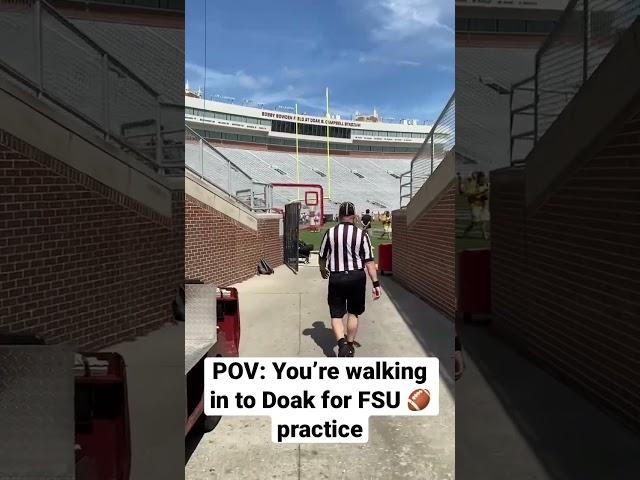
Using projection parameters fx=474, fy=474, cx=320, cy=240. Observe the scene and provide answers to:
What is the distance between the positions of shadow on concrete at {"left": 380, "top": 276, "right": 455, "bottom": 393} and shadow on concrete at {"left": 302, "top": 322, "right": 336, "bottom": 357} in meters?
0.61

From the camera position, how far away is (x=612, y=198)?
2.64 m

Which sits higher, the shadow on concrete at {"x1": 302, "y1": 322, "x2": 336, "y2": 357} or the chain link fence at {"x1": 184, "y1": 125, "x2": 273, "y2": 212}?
the chain link fence at {"x1": 184, "y1": 125, "x2": 273, "y2": 212}

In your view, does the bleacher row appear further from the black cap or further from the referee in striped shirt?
the referee in striped shirt

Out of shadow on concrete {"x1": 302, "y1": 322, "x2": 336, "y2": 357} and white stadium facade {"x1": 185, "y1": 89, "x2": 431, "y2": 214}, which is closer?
white stadium facade {"x1": 185, "y1": 89, "x2": 431, "y2": 214}

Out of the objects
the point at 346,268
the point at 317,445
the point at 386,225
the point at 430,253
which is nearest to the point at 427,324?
the point at 430,253

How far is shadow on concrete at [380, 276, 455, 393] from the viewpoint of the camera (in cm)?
285

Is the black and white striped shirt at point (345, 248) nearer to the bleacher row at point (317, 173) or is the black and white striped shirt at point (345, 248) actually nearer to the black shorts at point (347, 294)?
the black shorts at point (347, 294)

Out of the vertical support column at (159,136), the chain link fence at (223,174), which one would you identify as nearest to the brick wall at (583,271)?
the chain link fence at (223,174)

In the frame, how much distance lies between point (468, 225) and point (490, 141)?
52 cm

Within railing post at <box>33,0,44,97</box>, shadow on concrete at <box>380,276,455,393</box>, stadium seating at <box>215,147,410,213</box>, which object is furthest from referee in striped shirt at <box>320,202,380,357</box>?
railing post at <box>33,0,44,97</box>

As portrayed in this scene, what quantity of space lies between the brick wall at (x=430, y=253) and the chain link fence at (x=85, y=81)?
153 centimetres

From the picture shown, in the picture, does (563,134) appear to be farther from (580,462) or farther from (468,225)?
(580,462)

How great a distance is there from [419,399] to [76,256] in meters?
2.12

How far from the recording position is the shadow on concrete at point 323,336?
2641 mm
